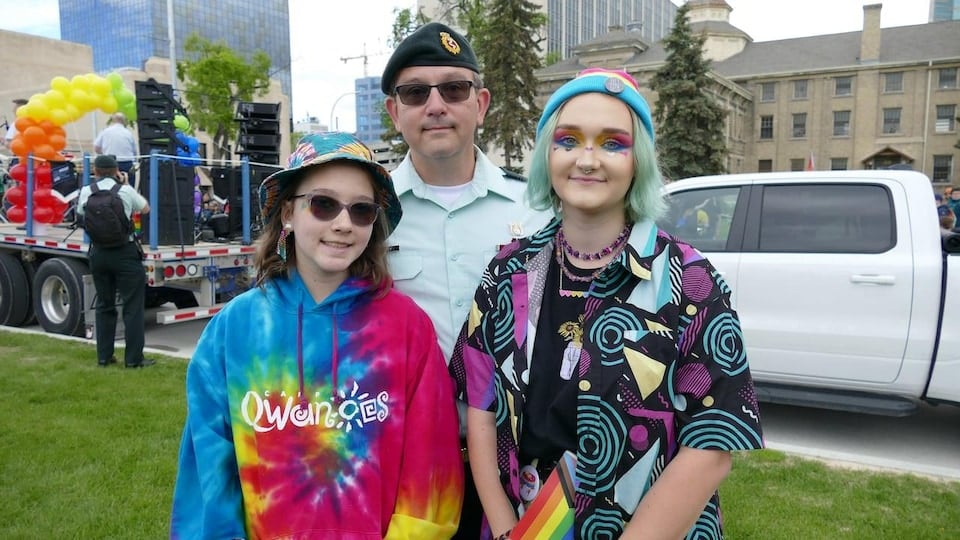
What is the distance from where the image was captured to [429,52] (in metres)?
2.15

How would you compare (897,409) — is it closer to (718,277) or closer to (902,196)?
(902,196)

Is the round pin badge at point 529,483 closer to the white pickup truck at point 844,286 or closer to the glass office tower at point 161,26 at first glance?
the white pickup truck at point 844,286

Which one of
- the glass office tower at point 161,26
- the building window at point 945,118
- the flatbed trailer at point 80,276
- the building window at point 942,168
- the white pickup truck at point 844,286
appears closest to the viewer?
the white pickup truck at point 844,286

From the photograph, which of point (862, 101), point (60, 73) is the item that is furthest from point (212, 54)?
point (862, 101)

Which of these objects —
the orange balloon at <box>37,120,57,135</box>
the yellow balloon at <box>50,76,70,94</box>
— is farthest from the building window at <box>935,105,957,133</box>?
the orange balloon at <box>37,120,57,135</box>

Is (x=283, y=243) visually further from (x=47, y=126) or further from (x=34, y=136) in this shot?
(x=47, y=126)

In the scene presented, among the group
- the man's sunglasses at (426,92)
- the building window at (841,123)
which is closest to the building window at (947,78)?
the building window at (841,123)

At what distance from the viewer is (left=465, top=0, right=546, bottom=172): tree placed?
3002cm

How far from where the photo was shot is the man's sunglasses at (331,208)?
1869 mm

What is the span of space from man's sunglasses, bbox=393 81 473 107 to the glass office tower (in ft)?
161

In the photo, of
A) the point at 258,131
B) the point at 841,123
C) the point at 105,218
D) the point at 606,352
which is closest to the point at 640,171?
the point at 606,352

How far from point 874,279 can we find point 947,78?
60.3 meters

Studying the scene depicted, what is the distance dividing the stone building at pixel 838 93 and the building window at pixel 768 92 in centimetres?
8

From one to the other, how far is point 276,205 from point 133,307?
222 inches
